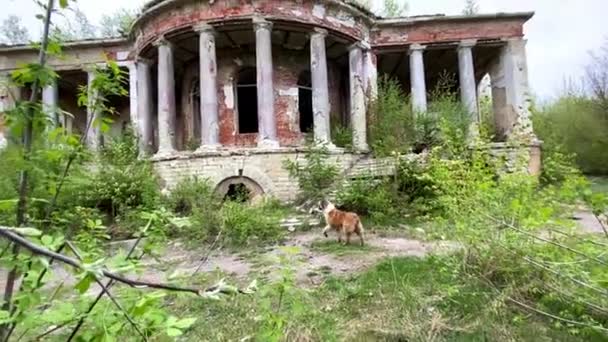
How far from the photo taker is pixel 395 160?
998 centimetres

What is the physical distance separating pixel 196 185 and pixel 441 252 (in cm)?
613

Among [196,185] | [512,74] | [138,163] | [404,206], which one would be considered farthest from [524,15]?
[138,163]

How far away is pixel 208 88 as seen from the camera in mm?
11414

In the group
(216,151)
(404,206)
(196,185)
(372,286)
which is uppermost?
(216,151)

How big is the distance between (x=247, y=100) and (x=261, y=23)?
354 centimetres

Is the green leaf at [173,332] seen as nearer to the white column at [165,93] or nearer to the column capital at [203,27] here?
the column capital at [203,27]

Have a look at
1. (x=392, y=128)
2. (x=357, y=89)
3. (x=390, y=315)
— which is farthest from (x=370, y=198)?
(x=390, y=315)

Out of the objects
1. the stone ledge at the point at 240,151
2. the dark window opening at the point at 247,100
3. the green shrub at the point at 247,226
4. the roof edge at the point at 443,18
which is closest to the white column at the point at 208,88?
the stone ledge at the point at 240,151

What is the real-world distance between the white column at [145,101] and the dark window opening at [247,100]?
2.69 m

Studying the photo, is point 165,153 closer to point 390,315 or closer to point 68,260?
point 390,315

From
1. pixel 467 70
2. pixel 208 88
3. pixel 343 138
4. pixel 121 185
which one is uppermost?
pixel 467 70

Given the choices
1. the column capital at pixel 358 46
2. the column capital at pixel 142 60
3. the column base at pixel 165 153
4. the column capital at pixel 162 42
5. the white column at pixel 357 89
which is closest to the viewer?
the column base at pixel 165 153

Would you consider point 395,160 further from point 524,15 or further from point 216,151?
point 524,15

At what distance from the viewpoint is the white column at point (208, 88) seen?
37.1 feet
